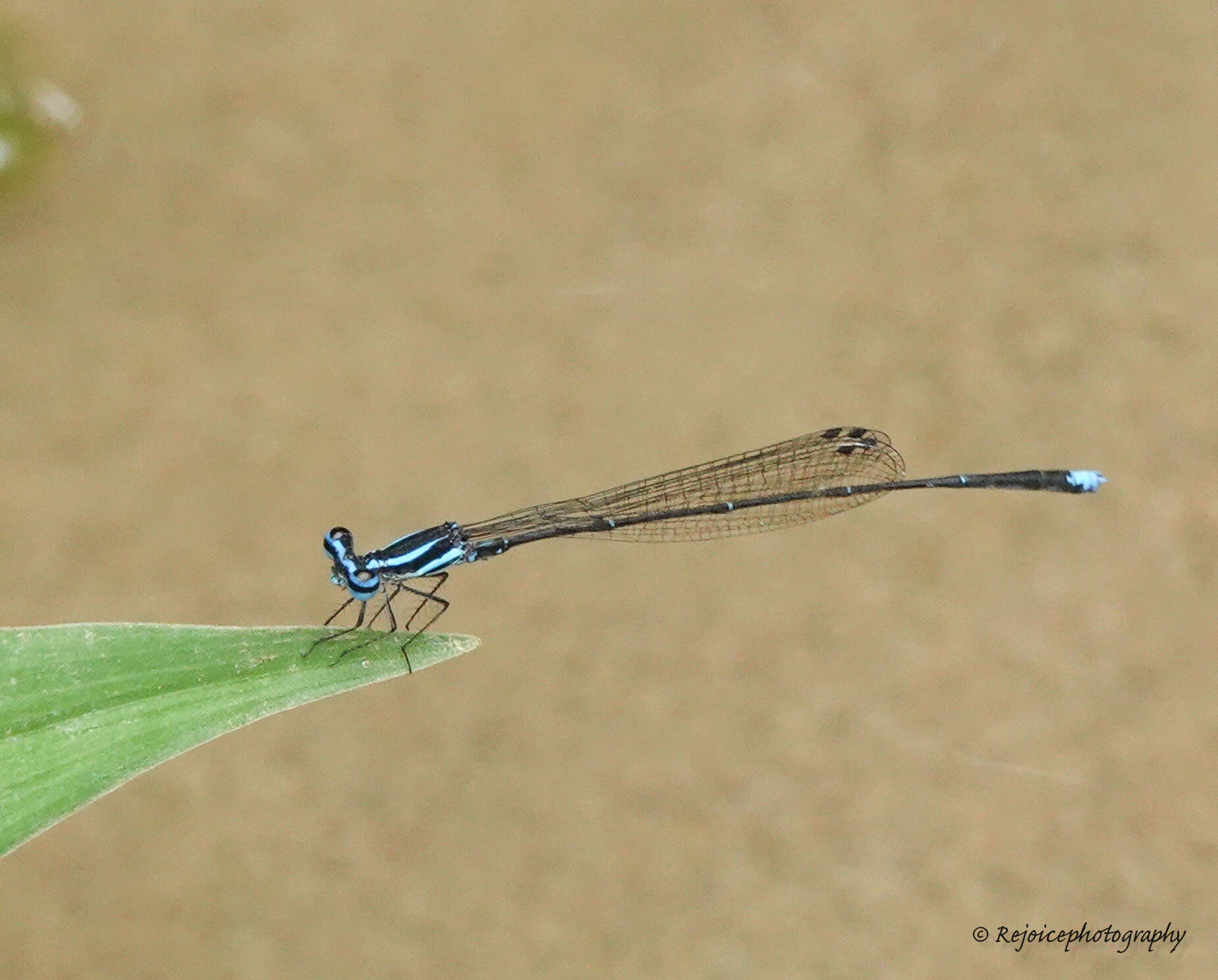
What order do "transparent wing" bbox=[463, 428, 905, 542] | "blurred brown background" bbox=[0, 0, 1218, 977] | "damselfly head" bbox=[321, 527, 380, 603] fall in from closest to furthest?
"damselfly head" bbox=[321, 527, 380, 603], "transparent wing" bbox=[463, 428, 905, 542], "blurred brown background" bbox=[0, 0, 1218, 977]

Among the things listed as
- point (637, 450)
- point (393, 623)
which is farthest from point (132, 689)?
point (637, 450)

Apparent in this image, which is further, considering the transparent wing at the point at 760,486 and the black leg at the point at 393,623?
the transparent wing at the point at 760,486

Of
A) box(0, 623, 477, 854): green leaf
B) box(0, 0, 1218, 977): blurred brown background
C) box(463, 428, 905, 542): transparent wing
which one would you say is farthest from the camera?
box(0, 0, 1218, 977): blurred brown background

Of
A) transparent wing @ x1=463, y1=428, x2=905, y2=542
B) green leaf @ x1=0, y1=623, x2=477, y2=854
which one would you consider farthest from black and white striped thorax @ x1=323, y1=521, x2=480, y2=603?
green leaf @ x1=0, y1=623, x2=477, y2=854

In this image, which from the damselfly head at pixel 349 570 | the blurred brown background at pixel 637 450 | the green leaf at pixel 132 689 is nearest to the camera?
the green leaf at pixel 132 689

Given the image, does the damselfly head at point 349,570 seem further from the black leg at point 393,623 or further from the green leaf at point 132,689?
the green leaf at point 132,689

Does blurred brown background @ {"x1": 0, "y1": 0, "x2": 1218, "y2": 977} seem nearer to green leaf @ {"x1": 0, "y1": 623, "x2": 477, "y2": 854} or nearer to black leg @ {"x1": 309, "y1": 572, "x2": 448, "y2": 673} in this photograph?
black leg @ {"x1": 309, "y1": 572, "x2": 448, "y2": 673}

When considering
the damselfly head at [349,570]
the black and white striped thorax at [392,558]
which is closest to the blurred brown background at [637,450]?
the black and white striped thorax at [392,558]
